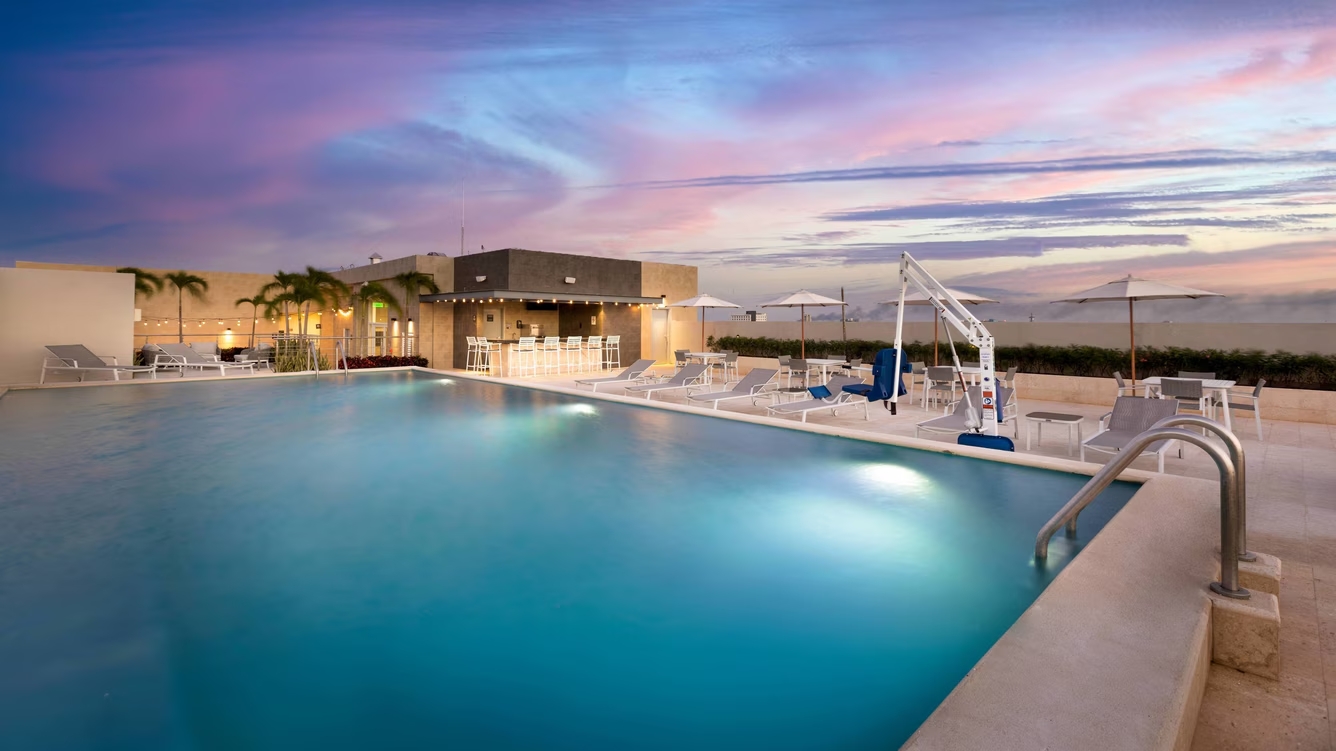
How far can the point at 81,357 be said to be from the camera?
13.5m

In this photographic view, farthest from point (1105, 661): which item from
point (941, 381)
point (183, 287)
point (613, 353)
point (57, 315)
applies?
point (183, 287)

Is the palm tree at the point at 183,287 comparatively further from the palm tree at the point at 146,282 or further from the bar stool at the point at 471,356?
the bar stool at the point at 471,356

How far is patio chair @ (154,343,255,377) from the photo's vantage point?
49.9ft

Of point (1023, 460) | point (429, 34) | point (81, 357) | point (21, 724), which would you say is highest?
point (429, 34)

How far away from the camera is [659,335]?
21812 millimetres

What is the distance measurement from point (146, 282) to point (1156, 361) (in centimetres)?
3038

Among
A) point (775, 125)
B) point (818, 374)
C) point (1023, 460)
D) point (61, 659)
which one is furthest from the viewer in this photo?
point (775, 125)

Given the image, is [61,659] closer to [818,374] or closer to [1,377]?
[818,374]

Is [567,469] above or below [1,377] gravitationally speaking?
below

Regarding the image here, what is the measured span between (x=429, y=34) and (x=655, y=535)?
55.3ft

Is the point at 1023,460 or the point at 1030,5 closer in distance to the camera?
the point at 1023,460

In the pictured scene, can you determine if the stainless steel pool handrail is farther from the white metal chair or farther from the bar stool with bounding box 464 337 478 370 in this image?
the bar stool with bounding box 464 337 478 370

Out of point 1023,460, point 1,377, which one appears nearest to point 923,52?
point 1023,460

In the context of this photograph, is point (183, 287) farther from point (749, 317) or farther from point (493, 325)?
point (749, 317)
